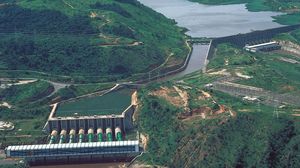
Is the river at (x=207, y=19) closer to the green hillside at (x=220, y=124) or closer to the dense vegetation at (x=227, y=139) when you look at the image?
the green hillside at (x=220, y=124)

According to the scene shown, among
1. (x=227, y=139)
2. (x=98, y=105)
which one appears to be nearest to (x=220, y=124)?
(x=227, y=139)

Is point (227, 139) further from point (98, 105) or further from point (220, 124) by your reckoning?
point (98, 105)

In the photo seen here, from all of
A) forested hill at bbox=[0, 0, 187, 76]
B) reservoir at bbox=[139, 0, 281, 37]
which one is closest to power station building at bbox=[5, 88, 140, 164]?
forested hill at bbox=[0, 0, 187, 76]

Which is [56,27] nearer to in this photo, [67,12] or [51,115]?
[67,12]

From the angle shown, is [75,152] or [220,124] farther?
[75,152]

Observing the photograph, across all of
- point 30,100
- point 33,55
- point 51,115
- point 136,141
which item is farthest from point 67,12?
point 136,141

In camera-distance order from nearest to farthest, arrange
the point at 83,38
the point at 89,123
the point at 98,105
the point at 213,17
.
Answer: the point at 89,123 < the point at 98,105 < the point at 83,38 < the point at 213,17

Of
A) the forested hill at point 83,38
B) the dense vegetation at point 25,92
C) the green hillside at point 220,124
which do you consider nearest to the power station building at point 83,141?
the green hillside at point 220,124
